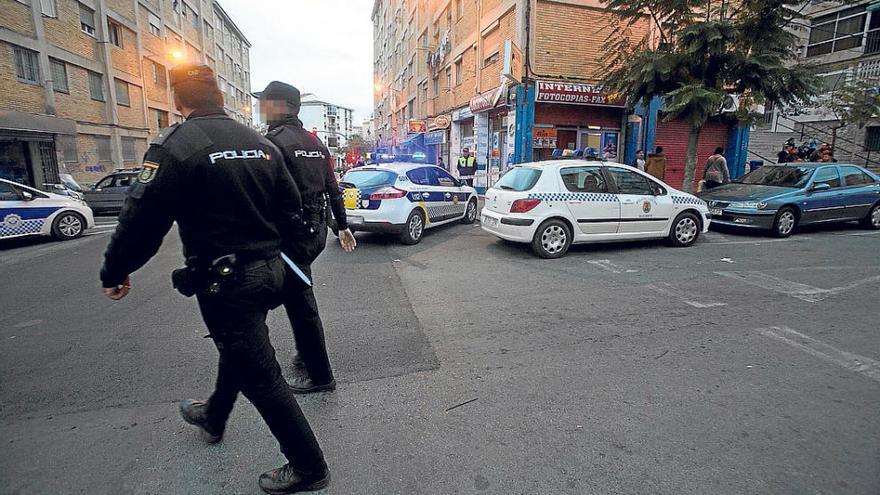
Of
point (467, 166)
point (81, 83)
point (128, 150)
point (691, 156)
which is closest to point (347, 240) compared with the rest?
point (691, 156)

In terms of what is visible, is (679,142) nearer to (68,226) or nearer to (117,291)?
(117,291)

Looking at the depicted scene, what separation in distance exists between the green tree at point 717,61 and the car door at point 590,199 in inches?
167

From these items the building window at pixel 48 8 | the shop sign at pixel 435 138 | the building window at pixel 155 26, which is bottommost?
the shop sign at pixel 435 138

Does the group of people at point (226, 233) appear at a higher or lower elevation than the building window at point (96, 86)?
lower

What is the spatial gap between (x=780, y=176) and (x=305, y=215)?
11.0 m

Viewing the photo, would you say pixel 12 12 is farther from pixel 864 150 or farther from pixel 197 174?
pixel 864 150

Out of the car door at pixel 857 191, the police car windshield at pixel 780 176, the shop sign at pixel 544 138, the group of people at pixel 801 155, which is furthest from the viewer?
the shop sign at pixel 544 138

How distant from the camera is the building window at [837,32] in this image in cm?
2112

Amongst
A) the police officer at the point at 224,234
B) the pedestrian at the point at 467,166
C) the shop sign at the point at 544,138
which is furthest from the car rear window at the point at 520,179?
the shop sign at the point at 544,138

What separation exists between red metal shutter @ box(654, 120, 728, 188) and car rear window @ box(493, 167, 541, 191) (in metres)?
10.8

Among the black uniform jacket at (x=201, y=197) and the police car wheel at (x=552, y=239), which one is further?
the police car wheel at (x=552, y=239)

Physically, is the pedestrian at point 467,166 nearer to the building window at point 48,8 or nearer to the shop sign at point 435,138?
the shop sign at point 435,138

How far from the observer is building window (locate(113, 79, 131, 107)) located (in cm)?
2303

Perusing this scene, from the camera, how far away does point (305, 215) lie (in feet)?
10.4
